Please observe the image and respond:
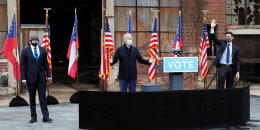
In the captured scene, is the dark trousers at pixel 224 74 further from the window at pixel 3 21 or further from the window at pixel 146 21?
the window at pixel 3 21

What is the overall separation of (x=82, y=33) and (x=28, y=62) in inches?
1137

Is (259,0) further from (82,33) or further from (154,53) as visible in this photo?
(82,33)

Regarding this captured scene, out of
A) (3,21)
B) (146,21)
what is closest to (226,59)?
(146,21)

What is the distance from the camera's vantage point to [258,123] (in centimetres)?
923

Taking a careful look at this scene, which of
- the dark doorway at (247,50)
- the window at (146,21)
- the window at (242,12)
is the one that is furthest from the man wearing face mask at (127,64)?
the dark doorway at (247,50)

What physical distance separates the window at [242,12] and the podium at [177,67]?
9.26 meters

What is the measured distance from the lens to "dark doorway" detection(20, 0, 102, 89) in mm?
32812

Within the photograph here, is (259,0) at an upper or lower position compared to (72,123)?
upper

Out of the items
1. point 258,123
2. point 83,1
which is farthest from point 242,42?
point 83,1

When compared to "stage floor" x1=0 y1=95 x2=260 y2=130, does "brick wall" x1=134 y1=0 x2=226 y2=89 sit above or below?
above

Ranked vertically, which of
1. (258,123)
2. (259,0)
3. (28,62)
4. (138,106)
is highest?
(259,0)

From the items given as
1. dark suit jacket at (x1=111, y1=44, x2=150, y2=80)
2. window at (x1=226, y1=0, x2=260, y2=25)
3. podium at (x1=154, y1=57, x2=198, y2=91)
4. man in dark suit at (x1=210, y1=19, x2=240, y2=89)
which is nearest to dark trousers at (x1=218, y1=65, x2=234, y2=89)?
man in dark suit at (x1=210, y1=19, x2=240, y2=89)

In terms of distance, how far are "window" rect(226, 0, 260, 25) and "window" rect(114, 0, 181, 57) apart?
2.50m

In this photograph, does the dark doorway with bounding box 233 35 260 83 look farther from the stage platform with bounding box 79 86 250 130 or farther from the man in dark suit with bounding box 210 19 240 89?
the stage platform with bounding box 79 86 250 130
